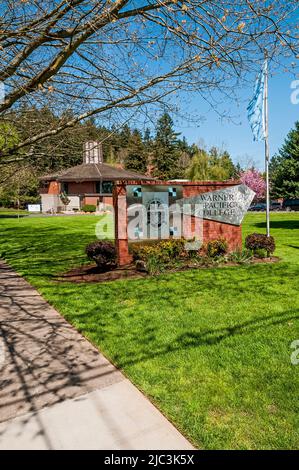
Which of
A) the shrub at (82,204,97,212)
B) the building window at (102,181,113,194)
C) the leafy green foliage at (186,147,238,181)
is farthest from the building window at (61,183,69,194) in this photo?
the leafy green foliage at (186,147,238,181)

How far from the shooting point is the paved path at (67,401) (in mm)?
2991

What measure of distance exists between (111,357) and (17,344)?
4.77 ft

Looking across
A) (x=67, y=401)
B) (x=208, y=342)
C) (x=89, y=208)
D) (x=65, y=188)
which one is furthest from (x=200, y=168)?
(x=67, y=401)

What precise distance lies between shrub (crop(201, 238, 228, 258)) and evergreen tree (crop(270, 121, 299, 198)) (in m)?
31.1

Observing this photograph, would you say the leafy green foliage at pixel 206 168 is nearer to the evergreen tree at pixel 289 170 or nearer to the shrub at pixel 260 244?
the evergreen tree at pixel 289 170

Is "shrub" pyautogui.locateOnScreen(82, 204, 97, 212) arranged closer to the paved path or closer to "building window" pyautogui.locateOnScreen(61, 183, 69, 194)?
"building window" pyautogui.locateOnScreen(61, 183, 69, 194)

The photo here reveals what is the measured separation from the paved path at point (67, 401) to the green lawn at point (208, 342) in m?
0.19

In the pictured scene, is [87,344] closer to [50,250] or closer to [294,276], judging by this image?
[294,276]

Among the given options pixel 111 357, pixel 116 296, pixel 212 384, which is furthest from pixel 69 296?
pixel 212 384

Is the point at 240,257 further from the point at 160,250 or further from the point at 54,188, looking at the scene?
the point at 54,188

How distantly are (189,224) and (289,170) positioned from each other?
34.6 metres

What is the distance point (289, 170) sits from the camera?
41625 mm

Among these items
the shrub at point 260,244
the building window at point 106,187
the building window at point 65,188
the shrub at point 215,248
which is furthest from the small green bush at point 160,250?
the building window at point 65,188

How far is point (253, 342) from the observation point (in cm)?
484
